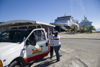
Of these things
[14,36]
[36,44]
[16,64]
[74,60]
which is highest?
[14,36]

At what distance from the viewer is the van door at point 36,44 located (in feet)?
11.5

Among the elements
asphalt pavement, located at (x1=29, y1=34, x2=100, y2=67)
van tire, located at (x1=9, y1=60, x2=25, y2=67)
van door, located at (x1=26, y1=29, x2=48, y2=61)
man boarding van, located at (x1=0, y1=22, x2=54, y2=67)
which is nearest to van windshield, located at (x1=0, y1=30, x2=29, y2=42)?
man boarding van, located at (x1=0, y1=22, x2=54, y2=67)

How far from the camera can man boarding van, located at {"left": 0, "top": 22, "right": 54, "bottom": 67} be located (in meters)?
2.68

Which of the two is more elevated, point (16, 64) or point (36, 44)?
point (36, 44)

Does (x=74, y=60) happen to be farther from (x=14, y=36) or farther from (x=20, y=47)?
(x=14, y=36)

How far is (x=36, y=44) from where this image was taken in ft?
12.9

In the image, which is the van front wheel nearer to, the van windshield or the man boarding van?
the man boarding van

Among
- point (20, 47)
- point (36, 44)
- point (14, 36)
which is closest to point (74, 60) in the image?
point (36, 44)

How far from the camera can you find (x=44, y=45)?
443 cm

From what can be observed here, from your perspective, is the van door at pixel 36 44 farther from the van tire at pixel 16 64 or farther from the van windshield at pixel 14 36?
the van tire at pixel 16 64

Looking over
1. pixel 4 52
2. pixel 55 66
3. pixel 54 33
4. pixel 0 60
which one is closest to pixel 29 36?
pixel 4 52

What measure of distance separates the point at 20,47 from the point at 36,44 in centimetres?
93

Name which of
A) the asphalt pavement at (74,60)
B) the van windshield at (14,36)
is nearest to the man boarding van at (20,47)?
the van windshield at (14,36)

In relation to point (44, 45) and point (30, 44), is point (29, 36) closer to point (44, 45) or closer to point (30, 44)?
point (30, 44)
